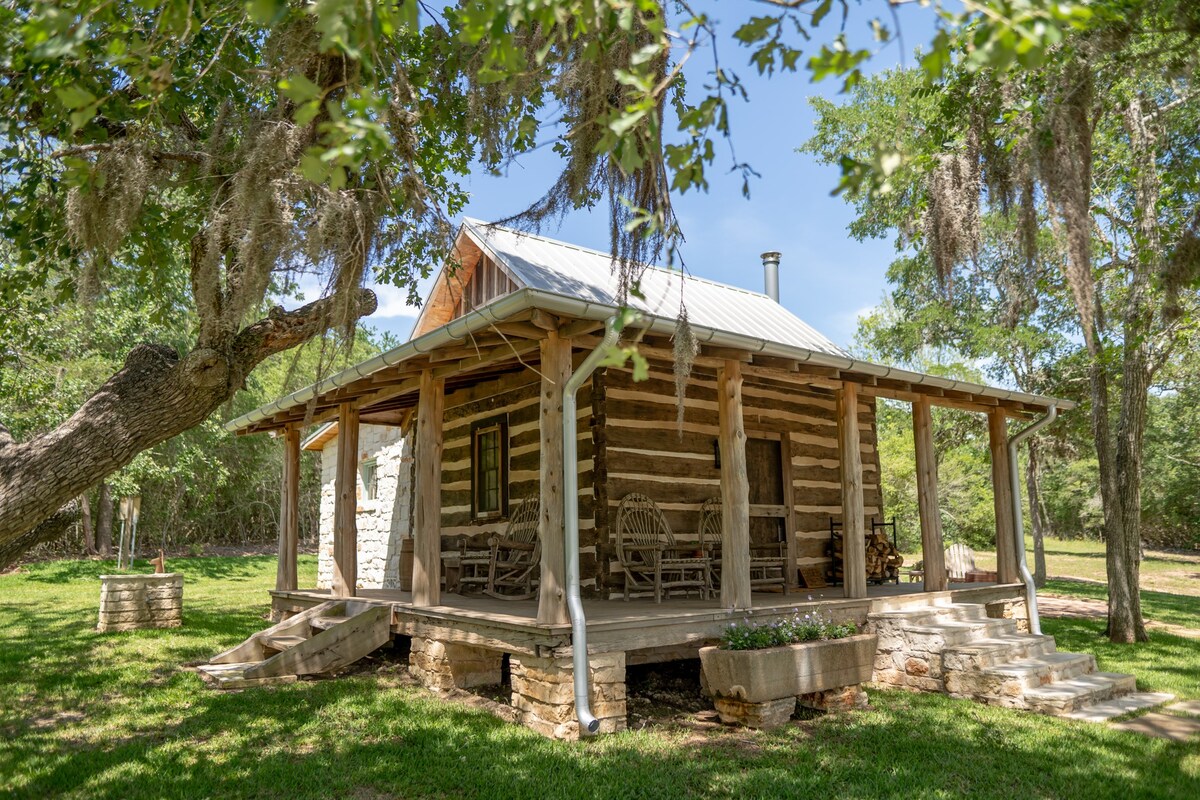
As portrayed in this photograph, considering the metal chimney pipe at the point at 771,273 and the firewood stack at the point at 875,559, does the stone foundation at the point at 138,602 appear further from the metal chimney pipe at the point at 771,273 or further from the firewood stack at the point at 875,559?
the metal chimney pipe at the point at 771,273

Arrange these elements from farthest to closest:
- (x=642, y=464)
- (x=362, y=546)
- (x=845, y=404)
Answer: (x=362, y=546) → (x=642, y=464) → (x=845, y=404)

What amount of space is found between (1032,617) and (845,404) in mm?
3614

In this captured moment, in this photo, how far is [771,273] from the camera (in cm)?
1354

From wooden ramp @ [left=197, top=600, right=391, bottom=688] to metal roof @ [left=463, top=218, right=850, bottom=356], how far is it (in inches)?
139

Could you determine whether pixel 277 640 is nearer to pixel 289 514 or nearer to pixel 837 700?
pixel 289 514

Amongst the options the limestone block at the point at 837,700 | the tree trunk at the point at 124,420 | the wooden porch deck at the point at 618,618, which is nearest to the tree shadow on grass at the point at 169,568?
the wooden porch deck at the point at 618,618

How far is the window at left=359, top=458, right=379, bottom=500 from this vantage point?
45.8 ft

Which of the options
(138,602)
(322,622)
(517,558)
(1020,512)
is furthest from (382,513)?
(1020,512)

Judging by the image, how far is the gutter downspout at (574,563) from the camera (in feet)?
16.9

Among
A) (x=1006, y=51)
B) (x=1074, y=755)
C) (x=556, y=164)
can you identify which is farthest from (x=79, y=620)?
(x=1006, y=51)

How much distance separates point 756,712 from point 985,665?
2.38 metres

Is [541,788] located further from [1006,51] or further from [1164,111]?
[1164,111]

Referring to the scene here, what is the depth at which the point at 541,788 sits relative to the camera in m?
4.32

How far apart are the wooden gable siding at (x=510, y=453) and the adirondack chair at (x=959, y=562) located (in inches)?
234
